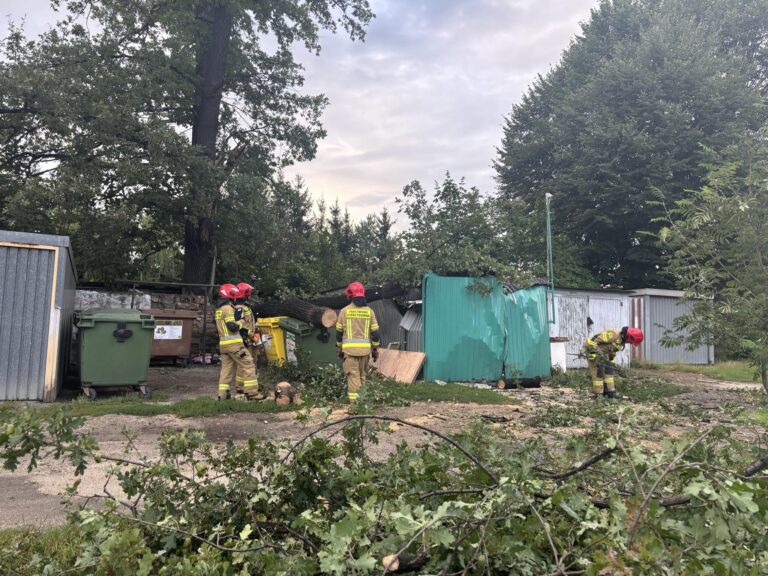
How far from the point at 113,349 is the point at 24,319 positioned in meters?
1.21

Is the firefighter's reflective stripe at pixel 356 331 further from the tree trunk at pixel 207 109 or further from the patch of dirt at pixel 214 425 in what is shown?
the tree trunk at pixel 207 109

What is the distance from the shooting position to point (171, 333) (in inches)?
→ 448

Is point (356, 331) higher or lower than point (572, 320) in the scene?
lower

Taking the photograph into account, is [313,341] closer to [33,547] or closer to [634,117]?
[33,547]

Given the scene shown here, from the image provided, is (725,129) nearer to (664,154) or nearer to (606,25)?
(664,154)

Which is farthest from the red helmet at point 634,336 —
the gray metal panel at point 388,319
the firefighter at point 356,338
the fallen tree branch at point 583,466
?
the fallen tree branch at point 583,466

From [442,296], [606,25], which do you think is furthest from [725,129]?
[442,296]

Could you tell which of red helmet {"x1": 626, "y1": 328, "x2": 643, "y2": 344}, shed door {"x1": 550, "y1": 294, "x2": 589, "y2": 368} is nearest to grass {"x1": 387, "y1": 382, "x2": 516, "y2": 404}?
red helmet {"x1": 626, "y1": 328, "x2": 643, "y2": 344}

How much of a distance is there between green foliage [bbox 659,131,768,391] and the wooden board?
5162 mm

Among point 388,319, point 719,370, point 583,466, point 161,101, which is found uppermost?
point 161,101

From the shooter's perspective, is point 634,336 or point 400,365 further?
point 400,365

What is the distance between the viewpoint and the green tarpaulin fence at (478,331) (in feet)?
33.9

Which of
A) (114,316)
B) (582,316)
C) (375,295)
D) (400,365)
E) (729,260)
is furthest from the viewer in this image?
(582,316)

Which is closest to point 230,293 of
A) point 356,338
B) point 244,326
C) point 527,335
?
point 244,326
